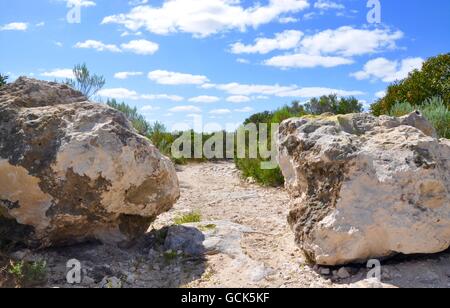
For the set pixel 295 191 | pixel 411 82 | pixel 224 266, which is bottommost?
pixel 224 266

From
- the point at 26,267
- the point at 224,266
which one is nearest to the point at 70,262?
the point at 26,267

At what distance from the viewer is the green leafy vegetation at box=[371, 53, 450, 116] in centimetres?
1068

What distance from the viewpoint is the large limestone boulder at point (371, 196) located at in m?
3.79

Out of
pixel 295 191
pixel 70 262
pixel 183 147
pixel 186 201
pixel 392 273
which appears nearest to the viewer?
pixel 392 273

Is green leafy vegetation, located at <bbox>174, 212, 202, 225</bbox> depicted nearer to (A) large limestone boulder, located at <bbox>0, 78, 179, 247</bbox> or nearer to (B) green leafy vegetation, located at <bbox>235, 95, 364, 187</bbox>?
(A) large limestone boulder, located at <bbox>0, 78, 179, 247</bbox>

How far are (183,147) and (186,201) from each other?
6.11 m

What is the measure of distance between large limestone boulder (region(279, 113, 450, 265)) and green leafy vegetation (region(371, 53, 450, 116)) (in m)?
6.52

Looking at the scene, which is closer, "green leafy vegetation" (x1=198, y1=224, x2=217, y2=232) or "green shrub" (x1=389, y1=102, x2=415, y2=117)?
"green leafy vegetation" (x1=198, y1=224, x2=217, y2=232)

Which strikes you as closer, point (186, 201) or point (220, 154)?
point (186, 201)

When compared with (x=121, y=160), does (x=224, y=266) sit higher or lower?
lower

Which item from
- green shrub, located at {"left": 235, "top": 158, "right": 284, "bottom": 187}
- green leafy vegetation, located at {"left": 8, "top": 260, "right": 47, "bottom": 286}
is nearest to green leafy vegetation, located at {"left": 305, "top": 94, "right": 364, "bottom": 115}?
green shrub, located at {"left": 235, "top": 158, "right": 284, "bottom": 187}

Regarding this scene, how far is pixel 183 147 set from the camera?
13219 mm
